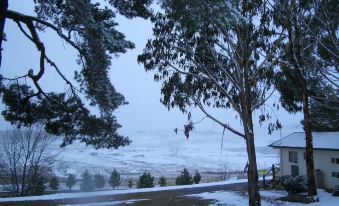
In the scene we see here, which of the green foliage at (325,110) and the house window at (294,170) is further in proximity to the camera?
the house window at (294,170)

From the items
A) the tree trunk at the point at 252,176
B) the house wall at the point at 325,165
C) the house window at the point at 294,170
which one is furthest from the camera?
the house window at the point at 294,170

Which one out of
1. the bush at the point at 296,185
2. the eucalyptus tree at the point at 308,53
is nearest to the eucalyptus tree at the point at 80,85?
the eucalyptus tree at the point at 308,53

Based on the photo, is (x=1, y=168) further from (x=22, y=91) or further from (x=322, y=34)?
(x=322, y=34)

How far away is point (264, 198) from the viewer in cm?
2130

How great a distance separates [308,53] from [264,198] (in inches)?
391

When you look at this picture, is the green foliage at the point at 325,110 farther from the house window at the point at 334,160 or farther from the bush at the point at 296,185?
the bush at the point at 296,185

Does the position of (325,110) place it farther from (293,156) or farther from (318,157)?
(293,156)

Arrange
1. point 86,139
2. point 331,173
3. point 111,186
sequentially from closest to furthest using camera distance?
point 86,139
point 331,173
point 111,186

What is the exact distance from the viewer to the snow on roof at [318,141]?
2519 cm

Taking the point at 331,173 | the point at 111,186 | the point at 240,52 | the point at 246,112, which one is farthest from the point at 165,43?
the point at 111,186

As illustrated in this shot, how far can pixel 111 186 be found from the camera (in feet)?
120

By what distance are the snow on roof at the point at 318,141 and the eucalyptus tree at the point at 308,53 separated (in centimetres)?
486

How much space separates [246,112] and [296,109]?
25.1 feet

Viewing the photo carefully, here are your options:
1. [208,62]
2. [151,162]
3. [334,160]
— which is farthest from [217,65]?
[151,162]
